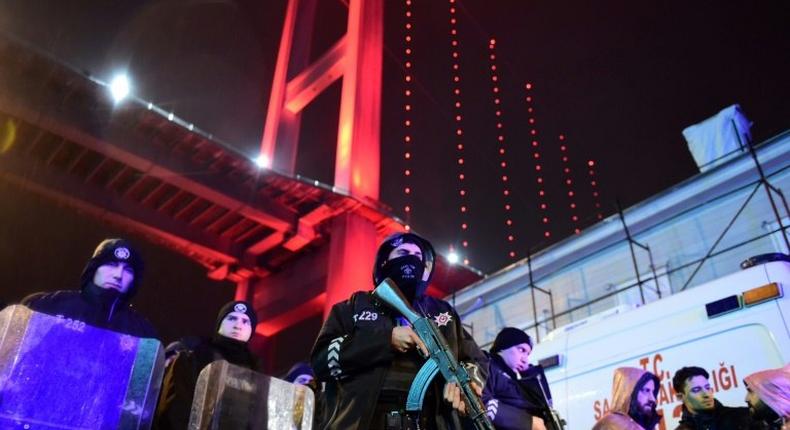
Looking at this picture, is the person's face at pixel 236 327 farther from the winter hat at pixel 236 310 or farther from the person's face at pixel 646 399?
the person's face at pixel 646 399

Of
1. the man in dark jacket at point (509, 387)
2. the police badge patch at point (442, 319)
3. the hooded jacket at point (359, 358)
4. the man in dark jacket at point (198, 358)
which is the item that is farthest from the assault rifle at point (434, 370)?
the man in dark jacket at point (198, 358)

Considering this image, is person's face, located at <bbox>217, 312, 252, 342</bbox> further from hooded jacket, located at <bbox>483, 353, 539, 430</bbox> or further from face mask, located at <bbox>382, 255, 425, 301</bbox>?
face mask, located at <bbox>382, 255, 425, 301</bbox>

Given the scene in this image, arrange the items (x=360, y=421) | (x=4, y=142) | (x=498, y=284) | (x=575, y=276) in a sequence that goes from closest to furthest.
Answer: (x=360, y=421) → (x=4, y=142) → (x=575, y=276) → (x=498, y=284)

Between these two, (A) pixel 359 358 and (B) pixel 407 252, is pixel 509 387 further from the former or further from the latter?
(A) pixel 359 358

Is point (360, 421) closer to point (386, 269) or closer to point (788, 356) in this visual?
point (386, 269)

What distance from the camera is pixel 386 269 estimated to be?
95.3 inches

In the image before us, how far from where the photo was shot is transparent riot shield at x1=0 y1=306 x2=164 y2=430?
175cm

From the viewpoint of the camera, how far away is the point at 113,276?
2.97m

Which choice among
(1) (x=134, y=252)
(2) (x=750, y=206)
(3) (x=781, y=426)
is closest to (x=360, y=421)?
(1) (x=134, y=252)

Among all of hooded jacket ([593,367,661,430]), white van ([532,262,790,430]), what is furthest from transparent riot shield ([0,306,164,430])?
white van ([532,262,790,430])

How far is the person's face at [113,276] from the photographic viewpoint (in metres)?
2.97

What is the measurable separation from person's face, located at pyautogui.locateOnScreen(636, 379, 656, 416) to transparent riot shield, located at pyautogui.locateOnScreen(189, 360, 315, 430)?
222 cm

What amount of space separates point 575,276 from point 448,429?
9.47 meters

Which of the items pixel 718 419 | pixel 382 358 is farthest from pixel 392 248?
pixel 718 419
